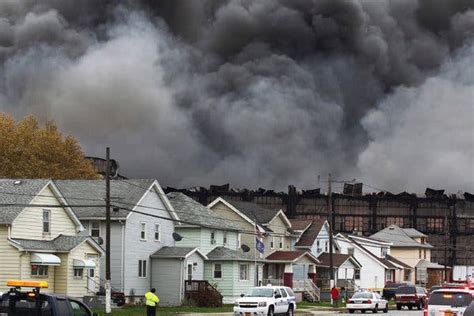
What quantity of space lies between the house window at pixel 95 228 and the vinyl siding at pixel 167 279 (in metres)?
5.67

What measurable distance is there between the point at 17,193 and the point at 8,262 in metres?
5.05

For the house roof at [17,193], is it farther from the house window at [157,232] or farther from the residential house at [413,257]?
the residential house at [413,257]

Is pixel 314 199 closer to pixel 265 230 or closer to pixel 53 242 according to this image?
pixel 265 230

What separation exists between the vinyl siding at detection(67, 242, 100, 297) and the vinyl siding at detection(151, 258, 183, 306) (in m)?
9.49

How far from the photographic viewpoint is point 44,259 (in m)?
54.9

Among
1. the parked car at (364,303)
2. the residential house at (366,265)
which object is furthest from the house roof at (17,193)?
the residential house at (366,265)

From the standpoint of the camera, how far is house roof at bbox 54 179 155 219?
64.3 metres

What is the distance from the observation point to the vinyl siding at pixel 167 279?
67688 mm

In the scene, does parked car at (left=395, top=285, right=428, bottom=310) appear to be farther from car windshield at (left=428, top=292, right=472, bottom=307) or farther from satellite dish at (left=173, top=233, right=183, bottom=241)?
car windshield at (left=428, top=292, right=472, bottom=307)

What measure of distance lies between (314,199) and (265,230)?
9199 cm

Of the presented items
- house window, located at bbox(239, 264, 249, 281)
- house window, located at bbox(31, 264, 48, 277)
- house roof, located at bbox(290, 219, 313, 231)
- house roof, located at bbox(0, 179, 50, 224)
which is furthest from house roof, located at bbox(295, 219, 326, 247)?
house window, located at bbox(31, 264, 48, 277)

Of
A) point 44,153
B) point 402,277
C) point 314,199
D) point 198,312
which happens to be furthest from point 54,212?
point 314,199

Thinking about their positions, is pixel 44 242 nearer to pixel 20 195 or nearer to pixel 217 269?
pixel 20 195

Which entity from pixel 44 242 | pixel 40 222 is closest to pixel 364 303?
pixel 44 242
